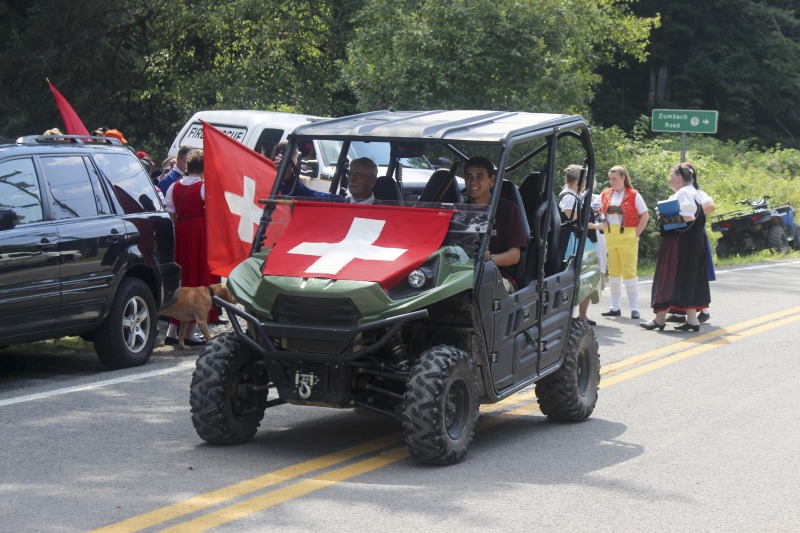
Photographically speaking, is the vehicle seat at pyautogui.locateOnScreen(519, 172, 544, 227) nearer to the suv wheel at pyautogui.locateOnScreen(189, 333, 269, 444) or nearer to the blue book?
the suv wheel at pyautogui.locateOnScreen(189, 333, 269, 444)

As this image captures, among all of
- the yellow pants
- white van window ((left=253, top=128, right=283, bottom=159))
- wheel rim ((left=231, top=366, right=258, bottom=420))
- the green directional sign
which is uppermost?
the green directional sign

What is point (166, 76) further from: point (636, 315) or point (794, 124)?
point (794, 124)

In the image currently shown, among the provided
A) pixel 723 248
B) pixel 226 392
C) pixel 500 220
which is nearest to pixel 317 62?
pixel 723 248

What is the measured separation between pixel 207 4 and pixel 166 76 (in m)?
2.85

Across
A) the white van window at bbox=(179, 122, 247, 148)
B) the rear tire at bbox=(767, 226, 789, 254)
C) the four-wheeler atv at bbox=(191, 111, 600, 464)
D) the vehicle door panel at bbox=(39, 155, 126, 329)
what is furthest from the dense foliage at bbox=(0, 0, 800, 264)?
the four-wheeler atv at bbox=(191, 111, 600, 464)

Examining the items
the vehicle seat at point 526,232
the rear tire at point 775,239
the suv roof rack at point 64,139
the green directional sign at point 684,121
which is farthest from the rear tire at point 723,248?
the vehicle seat at point 526,232

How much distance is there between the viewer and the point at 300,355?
22.7 ft

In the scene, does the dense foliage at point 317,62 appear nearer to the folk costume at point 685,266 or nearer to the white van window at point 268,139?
the white van window at point 268,139

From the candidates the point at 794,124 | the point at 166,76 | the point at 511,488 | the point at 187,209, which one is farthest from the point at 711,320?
the point at 794,124

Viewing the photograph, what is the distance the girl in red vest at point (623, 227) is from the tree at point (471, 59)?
6175 millimetres

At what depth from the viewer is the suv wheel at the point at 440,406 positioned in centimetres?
685

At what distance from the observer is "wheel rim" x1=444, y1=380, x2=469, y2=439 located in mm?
7109

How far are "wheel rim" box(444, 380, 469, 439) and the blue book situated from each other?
706 centimetres

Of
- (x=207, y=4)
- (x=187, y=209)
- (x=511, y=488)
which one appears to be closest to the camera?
(x=511, y=488)
